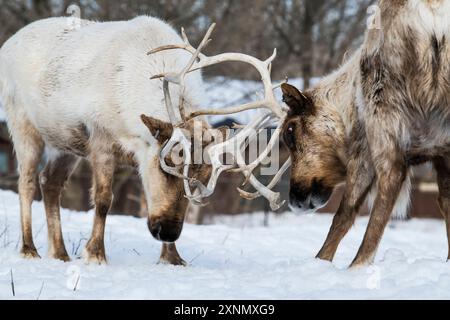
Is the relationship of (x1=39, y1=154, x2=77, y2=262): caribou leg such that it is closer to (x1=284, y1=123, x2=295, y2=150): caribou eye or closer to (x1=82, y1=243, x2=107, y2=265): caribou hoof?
(x1=82, y1=243, x2=107, y2=265): caribou hoof

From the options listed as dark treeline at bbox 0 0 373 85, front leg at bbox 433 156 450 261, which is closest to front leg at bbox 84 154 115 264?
front leg at bbox 433 156 450 261

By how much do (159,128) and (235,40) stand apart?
1133 cm

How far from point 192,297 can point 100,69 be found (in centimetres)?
310

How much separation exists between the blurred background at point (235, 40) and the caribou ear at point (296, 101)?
384 cm

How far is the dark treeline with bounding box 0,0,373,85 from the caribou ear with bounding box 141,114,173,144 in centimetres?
497

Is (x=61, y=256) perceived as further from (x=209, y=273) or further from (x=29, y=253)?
(x=209, y=273)

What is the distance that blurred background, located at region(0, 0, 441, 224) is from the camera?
1588 cm

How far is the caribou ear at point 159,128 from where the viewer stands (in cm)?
588

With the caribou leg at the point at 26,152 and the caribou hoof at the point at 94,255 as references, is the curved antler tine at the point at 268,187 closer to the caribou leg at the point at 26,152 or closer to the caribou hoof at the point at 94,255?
the caribou hoof at the point at 94,255

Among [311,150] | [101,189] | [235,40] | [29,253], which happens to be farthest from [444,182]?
[235,40]

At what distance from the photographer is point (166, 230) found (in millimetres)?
5738

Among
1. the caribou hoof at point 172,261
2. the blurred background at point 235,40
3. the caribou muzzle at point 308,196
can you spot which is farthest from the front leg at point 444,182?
the blurred background at point 235,40

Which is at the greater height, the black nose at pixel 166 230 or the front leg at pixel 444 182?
the front leg at pixel 444 182
